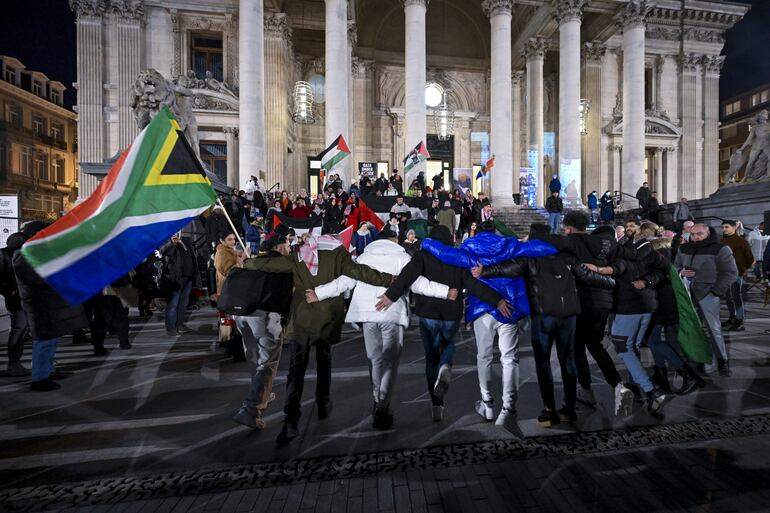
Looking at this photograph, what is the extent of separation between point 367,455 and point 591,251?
2.87m

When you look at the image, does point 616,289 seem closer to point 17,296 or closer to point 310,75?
point 17,296

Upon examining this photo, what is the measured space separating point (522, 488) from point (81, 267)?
369 cm

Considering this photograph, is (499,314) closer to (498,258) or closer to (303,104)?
(498,258)

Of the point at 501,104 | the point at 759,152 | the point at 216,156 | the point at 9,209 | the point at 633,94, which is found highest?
the point at 633,94

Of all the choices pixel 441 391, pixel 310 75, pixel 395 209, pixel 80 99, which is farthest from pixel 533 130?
pixel 441 391

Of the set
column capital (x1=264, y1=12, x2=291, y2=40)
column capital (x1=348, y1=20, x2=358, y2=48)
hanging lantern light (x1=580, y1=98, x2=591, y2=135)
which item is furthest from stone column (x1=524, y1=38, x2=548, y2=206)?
column capital (x1=264, y1=12, x2=291, y2=40)

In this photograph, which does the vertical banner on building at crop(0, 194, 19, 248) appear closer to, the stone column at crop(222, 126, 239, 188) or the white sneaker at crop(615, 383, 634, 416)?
the white sneaker at crop(615, 383, 634, 416)

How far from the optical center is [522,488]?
3.13 metres

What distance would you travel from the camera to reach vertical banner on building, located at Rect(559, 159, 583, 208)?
23.6 meters

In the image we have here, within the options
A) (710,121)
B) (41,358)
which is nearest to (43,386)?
(41,358)

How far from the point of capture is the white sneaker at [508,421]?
13.2 ft

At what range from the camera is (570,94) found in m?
24.1

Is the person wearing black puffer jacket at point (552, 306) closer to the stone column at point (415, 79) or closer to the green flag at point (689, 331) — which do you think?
the green flag at point (689, 331)

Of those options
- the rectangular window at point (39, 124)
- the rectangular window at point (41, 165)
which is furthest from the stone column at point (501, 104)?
the rectangular window at point (39, 124)
